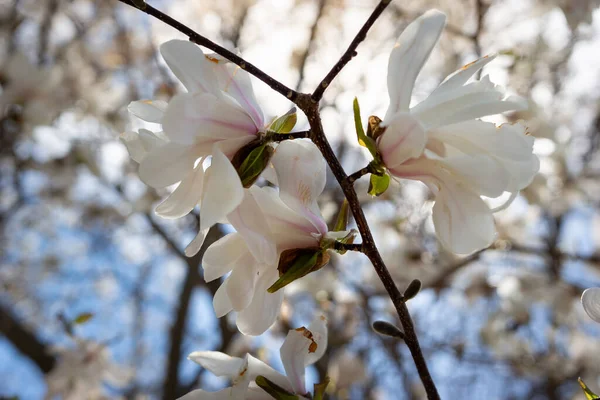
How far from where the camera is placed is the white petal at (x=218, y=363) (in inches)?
17.3

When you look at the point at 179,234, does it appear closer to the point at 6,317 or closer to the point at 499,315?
the point at 6,317

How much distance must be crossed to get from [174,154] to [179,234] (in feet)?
5.48

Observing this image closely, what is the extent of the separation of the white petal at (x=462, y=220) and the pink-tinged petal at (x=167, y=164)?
19 cm

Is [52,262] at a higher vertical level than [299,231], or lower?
lower

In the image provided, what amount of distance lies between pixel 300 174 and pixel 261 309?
0.11 metres

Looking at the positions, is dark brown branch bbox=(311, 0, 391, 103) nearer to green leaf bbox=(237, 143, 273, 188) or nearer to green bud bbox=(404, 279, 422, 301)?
green leaf bbox=(237, 143, 273, 188)

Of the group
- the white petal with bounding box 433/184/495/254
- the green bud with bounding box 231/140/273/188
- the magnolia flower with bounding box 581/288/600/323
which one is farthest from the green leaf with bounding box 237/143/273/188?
the magnolia flower with bounding box 581/288/600/323

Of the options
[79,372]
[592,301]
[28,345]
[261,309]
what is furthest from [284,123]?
[28,345]

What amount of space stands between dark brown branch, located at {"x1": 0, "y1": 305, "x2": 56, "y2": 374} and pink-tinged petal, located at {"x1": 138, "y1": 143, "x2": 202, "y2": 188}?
74.7 inches

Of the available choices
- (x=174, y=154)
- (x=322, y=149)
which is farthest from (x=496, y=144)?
(x=174, y=154)

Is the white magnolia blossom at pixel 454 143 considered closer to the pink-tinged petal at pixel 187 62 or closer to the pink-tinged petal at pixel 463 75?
the pink-tinged petal at pixel 463 75

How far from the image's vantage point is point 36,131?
1.49m

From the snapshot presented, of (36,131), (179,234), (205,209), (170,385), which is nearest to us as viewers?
(205,209)

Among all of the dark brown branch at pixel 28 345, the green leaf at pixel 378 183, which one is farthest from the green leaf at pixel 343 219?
the dark brown branch at pixel 28 345
